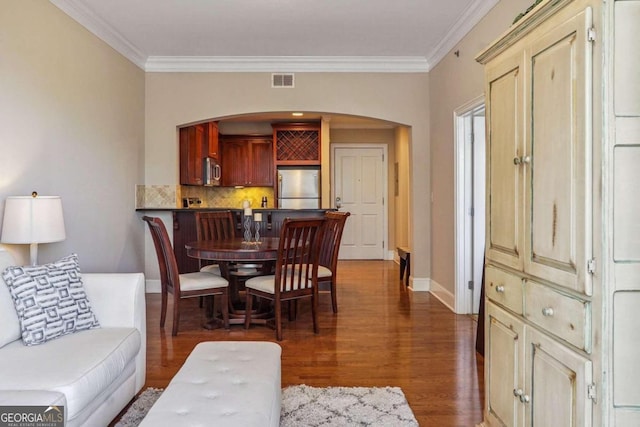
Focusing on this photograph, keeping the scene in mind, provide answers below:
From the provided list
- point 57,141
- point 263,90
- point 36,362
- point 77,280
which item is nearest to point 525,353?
point 36,362

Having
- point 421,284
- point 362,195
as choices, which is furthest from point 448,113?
point 362,195

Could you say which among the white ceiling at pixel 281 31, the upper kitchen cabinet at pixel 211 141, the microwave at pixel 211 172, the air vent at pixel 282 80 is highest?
the white ceiling at pixel 281 31

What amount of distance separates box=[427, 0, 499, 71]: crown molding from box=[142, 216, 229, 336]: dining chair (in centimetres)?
320

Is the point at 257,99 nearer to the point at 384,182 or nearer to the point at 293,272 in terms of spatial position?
the point at 293,272

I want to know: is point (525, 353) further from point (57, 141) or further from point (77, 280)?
point (57, 141)

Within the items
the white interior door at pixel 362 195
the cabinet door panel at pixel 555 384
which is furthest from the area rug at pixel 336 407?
the white interior door at pixel 362 195

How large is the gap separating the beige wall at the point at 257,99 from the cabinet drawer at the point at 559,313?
12.5 ft

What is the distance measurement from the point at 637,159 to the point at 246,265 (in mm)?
3489

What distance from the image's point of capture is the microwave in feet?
22.5

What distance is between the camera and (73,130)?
367 centimetres

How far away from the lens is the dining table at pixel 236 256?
356 centimetres

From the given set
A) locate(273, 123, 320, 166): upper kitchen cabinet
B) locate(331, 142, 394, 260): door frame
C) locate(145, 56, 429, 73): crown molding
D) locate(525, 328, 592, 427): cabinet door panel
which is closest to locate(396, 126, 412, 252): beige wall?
locate(331, 142, 394, 260): door frame

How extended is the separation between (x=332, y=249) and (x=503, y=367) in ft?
8.77

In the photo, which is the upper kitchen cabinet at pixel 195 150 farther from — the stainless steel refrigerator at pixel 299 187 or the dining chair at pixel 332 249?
the dining chair at pixel 332 249
